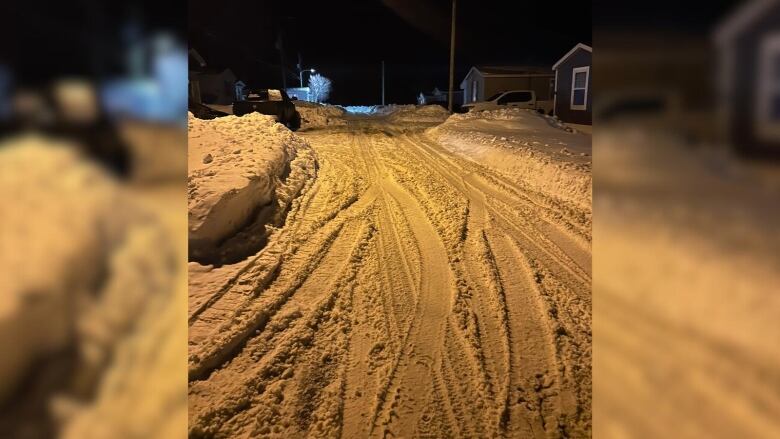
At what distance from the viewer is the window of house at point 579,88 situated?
2441cm

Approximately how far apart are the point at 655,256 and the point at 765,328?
63cm

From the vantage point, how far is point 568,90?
26.0 m

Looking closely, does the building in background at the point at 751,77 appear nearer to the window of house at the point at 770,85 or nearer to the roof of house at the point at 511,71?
the window of house at the point at 770,85

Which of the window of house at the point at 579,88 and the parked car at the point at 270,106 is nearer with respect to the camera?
the parked car at the point at 270,106

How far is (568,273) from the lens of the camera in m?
6.05

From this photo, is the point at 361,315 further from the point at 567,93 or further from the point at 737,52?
the point at 567,93

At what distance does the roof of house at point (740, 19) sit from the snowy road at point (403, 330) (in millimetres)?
2417

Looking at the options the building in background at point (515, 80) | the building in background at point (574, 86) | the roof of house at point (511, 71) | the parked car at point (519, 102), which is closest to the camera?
the building in background at point (574, 86)

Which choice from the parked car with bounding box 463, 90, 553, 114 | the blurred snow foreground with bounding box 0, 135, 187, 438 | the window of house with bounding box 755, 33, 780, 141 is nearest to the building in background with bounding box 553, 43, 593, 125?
the parked car with bounding box 463, 90, 553, 114

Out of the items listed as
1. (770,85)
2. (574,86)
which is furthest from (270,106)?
(770,85)

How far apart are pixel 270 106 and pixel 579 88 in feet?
45.7

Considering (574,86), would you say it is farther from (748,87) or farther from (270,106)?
(748,87)

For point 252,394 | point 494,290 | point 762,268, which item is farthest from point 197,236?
point 762,268

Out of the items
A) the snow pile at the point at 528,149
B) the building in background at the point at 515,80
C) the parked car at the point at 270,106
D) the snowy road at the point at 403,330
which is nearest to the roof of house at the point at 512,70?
the building in background at the point at 515,80
